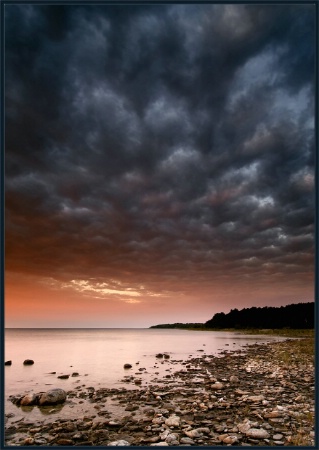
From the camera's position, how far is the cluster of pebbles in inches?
310

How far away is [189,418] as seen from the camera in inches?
372

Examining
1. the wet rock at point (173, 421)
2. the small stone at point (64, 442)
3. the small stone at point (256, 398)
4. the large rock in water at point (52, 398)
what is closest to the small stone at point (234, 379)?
the small stone at point (256, 398)

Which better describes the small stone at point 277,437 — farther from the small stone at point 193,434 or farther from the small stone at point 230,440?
the small stone at point 193,434

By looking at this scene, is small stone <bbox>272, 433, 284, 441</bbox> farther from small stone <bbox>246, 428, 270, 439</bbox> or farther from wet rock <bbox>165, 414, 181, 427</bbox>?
wet rock <bbox>165, 414, 181, 427</bbox>

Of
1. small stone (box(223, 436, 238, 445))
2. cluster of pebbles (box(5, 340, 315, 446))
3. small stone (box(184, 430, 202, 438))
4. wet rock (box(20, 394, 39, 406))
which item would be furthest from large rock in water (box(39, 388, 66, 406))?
small stone (box(223, 436, 238, 445))

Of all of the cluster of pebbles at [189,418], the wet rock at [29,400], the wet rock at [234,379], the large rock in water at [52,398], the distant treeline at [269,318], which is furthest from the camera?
the distant treeline at [269,318]

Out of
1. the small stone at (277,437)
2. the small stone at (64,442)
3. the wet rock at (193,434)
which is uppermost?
the small stone at (277,437)

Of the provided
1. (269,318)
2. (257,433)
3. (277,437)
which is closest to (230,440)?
(257,433)

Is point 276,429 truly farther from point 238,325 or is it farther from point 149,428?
point 238,325

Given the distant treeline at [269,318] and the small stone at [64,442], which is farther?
the distant treeline at [269,318]

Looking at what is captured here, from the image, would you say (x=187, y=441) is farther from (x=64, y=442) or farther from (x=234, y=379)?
(x=234, y=379)

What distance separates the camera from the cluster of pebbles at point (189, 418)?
7.88 metres

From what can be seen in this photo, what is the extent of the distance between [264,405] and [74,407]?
658cm

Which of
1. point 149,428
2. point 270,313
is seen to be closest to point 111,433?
point 149,428
